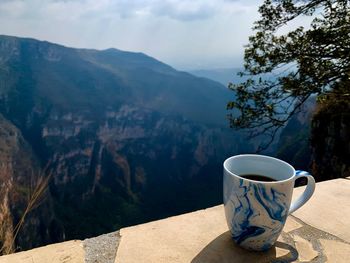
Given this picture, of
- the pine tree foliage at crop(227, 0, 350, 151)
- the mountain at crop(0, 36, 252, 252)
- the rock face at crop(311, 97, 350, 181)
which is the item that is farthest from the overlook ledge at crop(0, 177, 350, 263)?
the mountain at crop(0, 36, 252, 252)

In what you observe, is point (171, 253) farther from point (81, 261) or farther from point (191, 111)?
point (191, 111)

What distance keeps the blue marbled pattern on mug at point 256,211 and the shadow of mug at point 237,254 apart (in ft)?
0.10

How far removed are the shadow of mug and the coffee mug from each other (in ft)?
0.08

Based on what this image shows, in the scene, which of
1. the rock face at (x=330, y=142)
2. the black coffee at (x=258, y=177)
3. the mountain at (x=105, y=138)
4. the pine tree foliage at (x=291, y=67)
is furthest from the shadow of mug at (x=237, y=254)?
the mountain at (x=105, y=138)

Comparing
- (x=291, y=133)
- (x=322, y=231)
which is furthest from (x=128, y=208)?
(x=322, y=231)

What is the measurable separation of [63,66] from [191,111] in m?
35.7

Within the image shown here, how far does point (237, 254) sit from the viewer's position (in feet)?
3.34

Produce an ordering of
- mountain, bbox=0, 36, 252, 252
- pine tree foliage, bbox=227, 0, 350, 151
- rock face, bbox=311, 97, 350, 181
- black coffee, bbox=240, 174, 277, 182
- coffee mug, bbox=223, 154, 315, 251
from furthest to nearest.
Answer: mountain, bbox=0, 36, 252, 252 < rock face, bbox=311, 97, 350, 181 < pine tree foliage, bbox=227, 0, 350, 151 < black coffee, bbox=240, 174, 277, 182 < coffee mug, bbox=223, 154, 315, 251

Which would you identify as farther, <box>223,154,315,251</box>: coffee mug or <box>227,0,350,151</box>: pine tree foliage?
<box>227,0,350,151</box>: pine tree foliage

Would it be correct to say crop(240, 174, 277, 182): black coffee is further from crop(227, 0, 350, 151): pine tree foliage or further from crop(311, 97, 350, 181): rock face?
crop(311, 97, 350, 181): rock face

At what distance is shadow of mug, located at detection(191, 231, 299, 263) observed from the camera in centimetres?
99

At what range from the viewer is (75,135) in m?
64.7

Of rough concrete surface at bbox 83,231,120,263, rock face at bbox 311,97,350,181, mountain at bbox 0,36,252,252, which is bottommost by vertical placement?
mountain at bbox 0,36,252,252

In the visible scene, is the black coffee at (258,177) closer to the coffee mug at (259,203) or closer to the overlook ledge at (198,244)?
the coffee mug at (259,203)
